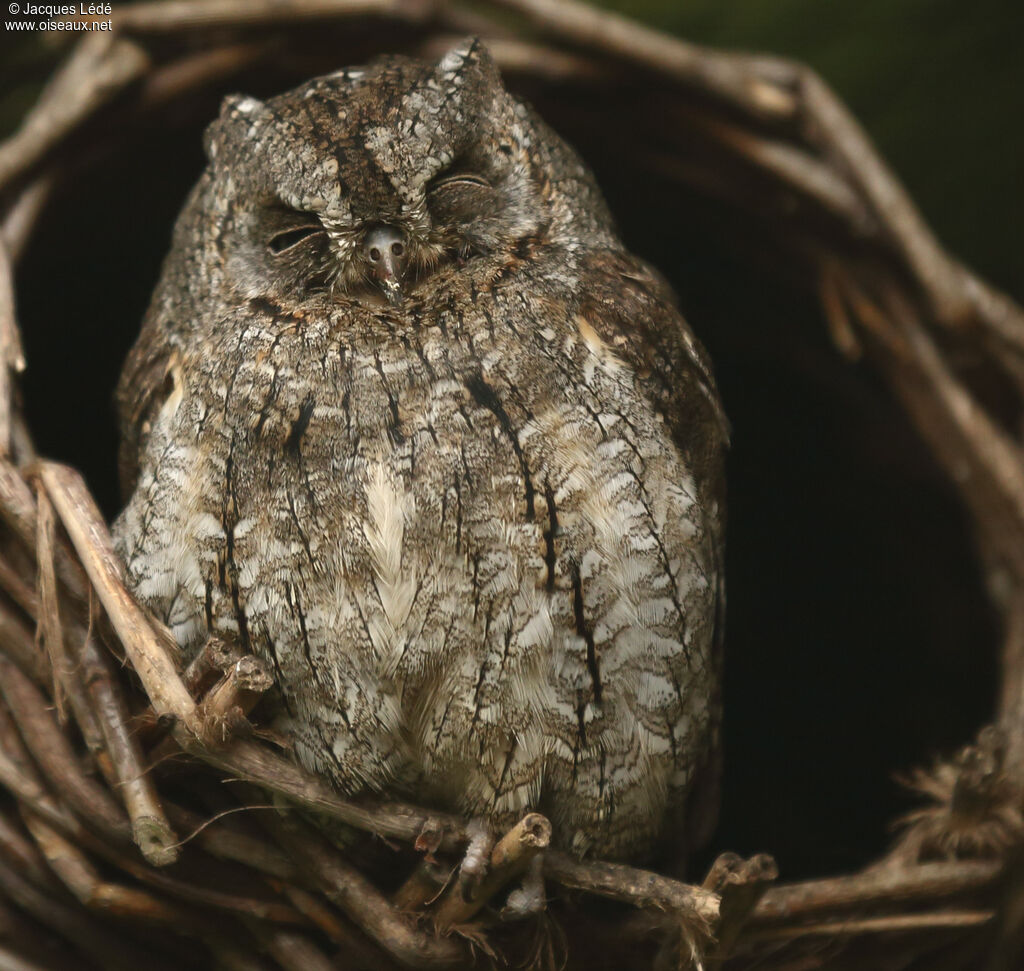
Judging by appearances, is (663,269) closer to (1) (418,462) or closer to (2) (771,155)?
Result: (2) (771,155)

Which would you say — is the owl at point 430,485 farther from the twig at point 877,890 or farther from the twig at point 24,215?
the twig at point 24,215

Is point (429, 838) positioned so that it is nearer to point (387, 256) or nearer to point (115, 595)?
point (115, 595)

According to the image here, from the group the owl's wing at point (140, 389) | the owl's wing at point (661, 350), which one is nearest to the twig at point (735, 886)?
Answer: the owl's wing at point (661, 350)

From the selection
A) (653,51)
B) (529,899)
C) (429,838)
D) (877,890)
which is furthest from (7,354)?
(877,890)

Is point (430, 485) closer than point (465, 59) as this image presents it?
Yes

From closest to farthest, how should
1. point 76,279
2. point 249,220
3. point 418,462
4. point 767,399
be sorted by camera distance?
1. point 418,462
2. point 249,220
3. point 76,279
4. point 767,399

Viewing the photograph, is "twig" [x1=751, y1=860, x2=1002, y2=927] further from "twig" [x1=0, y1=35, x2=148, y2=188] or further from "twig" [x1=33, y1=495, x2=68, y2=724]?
"twig" [x1=0, y1=35, x2=148, y2=188]

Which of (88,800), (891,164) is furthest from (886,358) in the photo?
(88,800)
